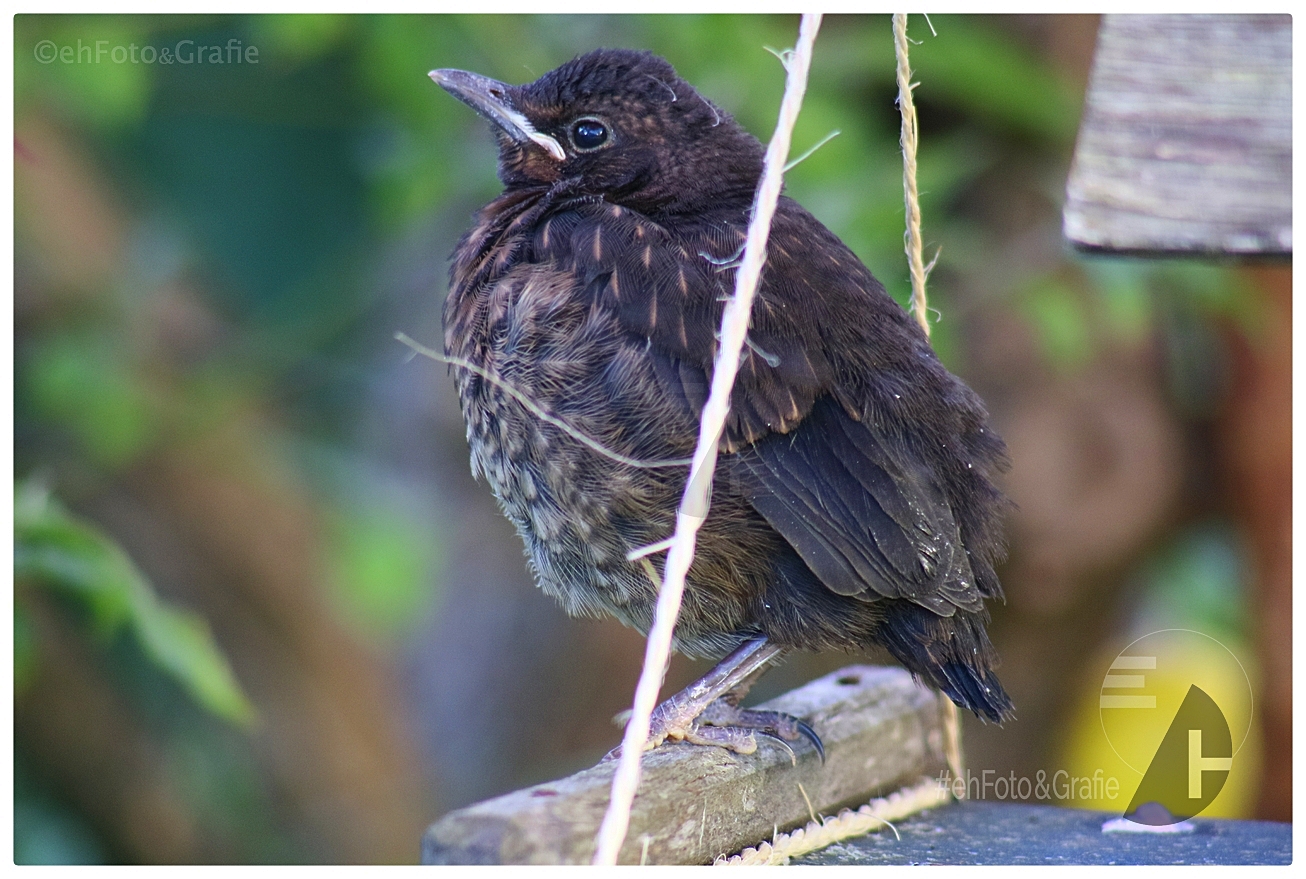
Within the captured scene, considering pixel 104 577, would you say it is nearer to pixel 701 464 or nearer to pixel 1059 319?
pixel 701 464

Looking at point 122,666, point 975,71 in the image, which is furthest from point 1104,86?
point 122,666

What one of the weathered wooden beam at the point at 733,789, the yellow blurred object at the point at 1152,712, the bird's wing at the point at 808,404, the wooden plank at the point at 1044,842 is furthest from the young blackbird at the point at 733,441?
the yellow blurred object at the point at 1152,712

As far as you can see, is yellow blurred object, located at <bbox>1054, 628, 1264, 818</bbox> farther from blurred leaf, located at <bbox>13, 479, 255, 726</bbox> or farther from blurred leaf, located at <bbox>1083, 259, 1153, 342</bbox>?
blurred leaf, located at <bbox>13, 479, 255, 726</bbox>

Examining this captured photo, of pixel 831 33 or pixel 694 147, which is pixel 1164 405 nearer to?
pixel 831 33

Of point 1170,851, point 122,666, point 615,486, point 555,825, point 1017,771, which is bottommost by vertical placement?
point 1017,771

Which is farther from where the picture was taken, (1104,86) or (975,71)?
(975,71)

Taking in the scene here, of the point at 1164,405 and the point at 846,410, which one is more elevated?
the point at 846,410

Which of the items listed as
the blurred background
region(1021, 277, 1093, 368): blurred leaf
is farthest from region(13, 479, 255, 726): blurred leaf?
region(1021, 277, 1093, 368): blurred leaf

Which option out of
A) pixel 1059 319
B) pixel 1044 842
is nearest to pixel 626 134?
pixel 1044 842
